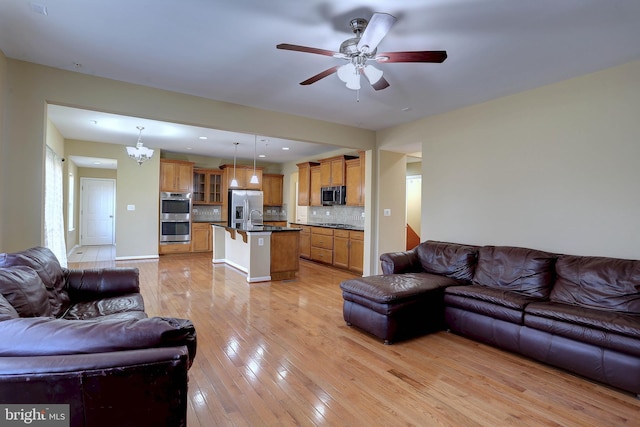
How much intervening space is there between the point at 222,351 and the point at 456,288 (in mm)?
2424

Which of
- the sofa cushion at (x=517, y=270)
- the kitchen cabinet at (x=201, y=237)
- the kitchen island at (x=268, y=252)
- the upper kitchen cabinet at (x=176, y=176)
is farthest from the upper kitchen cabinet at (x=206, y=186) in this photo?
the sofa cushion at (x=517, y=270)

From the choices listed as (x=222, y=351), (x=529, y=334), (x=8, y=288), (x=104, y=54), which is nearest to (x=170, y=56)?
(x=104, y=54)

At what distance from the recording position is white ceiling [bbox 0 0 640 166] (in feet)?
7.44

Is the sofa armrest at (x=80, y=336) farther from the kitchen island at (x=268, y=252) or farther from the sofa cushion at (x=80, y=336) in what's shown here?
the kitchen island at (x=268, y=252)

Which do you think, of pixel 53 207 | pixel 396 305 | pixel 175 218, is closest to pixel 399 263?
pixel 396 305

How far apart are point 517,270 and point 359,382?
2.13 meters

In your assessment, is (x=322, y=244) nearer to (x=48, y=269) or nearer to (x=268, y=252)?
(x=268, y=252)

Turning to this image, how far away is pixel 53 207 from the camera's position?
5312 millimetres

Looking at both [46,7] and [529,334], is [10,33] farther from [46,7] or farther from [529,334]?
[529,334]

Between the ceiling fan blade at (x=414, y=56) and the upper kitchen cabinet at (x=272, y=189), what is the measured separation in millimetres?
7464

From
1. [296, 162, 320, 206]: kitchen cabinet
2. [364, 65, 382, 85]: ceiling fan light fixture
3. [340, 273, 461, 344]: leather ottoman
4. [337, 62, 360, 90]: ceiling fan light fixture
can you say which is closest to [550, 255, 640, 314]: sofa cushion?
[340, 273, 461, 344]: leather ottoman

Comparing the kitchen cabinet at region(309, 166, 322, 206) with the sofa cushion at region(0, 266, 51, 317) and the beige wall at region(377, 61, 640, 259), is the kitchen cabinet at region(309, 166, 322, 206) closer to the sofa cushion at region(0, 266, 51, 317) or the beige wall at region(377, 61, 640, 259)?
the beige wall at region(377, 61, 640, 259)

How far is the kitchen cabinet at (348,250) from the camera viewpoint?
618 centimetres

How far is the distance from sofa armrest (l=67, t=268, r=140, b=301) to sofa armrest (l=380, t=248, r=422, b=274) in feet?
9.05
